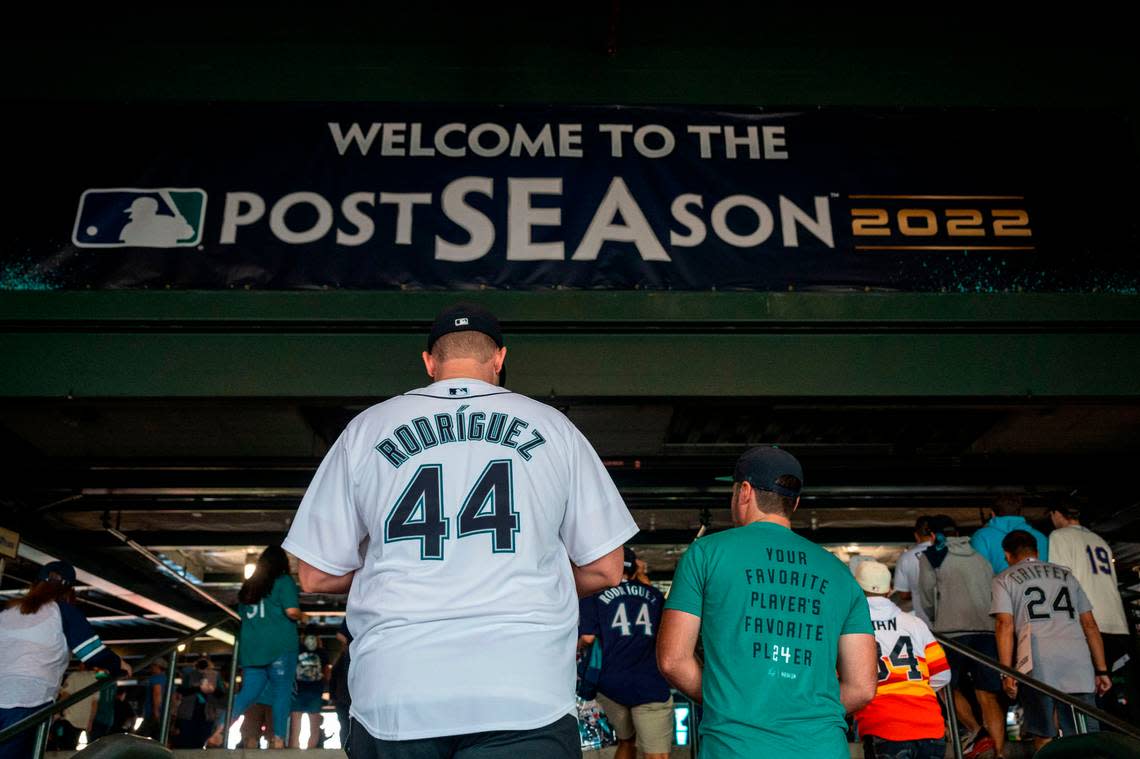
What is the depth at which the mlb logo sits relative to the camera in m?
5.92

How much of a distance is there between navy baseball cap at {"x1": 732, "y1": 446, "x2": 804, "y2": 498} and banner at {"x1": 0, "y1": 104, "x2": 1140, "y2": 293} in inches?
114

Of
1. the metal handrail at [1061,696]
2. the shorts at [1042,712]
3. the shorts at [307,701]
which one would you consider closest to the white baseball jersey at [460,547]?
the metal handrail at [1061,696]

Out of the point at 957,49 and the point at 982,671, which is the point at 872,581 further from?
the point at 957,49

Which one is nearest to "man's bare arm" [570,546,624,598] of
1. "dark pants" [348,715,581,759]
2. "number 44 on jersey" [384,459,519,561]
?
"number 44 on jersey" [384,459,519,561]

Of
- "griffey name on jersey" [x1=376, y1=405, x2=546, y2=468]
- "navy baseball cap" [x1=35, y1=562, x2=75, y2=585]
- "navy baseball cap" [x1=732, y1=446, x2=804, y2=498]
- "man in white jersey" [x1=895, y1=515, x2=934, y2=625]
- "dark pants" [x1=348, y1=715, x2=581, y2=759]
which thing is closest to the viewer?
"dark pants" [x1=348, y1=715, x2=581, y2=759]

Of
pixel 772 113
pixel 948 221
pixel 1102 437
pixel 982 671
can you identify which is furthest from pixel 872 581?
pixel 1102 437

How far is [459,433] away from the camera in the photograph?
6.88 ft

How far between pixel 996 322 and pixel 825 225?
4.11 feet

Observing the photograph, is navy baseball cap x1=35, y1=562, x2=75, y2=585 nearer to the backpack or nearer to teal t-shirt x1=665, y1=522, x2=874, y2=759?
the backpack

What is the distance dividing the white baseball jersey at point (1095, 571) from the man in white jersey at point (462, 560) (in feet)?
17.9

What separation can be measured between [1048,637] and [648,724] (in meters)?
2.48

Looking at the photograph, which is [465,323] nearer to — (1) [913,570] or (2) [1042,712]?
(2) [1042,712]

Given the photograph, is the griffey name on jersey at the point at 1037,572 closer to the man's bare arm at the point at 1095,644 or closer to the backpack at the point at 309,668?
the man's bare arm at the point at 1095,644

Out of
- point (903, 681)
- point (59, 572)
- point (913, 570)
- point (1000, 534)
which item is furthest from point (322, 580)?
point (1000, 534)
